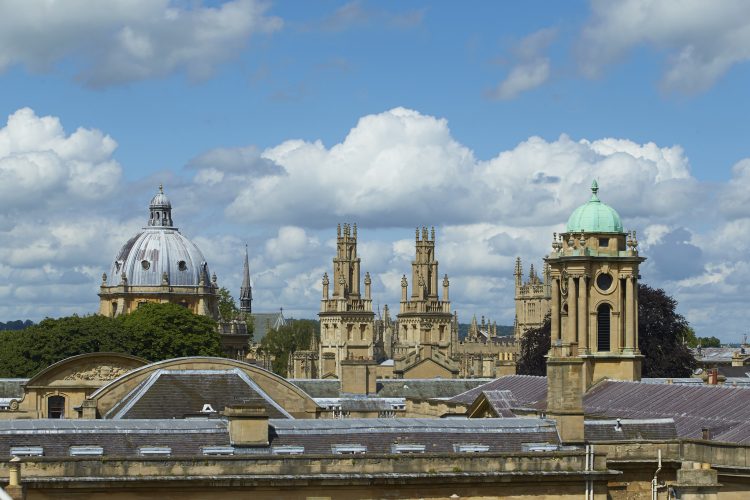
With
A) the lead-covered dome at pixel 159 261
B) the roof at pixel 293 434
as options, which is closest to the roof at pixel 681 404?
the roof at pixel 293 434

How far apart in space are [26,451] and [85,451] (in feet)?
4.77

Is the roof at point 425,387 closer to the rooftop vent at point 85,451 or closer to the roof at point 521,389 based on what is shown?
the roof at point 521,389

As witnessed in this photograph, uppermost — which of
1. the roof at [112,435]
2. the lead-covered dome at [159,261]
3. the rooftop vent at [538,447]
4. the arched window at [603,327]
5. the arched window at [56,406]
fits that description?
the lead-covered dome at [159,261]

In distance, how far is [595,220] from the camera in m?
75.4

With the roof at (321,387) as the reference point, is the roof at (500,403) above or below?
below

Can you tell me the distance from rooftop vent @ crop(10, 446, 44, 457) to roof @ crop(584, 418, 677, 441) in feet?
50.4

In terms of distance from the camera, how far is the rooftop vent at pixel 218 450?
42.2 meters

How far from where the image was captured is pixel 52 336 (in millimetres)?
105750

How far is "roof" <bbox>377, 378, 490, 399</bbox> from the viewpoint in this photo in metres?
87.1

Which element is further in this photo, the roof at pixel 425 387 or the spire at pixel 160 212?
the spire at pixel 160 212

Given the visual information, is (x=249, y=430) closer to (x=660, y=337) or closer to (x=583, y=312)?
(x=583, y=312)

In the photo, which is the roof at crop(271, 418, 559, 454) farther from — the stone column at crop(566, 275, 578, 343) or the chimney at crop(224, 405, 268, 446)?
the stone column at crop(566, 275, 578, 343)

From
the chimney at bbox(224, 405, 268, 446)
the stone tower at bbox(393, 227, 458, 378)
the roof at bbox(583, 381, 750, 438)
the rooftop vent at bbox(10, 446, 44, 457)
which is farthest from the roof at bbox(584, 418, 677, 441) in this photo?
the stone tower at bbox(393, 227, 458, 378)

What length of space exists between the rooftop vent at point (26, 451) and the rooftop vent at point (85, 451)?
0.73 metres
